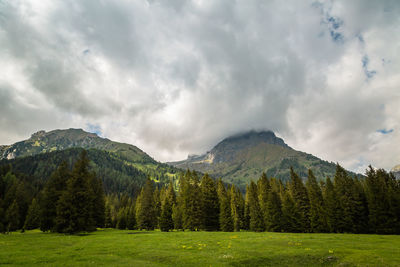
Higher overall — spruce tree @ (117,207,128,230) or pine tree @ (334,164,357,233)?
pine tree @ (334,164,357,233)

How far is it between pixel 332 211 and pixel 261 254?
47.4 m

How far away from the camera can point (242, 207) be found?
258 feet

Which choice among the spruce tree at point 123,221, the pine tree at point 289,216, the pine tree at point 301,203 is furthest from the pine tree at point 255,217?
the spruce tree at point 123,221

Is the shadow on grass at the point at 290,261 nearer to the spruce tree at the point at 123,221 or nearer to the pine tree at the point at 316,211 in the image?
the pine tree at the point at 316,211

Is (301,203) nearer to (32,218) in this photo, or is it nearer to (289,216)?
(289,216)

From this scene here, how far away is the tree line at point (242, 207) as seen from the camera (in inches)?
1919

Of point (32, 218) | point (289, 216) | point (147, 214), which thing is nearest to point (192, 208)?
point (147, 214)

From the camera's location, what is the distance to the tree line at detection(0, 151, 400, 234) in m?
48.8

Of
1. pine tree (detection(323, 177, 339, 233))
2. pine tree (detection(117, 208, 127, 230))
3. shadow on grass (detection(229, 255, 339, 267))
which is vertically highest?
pine tree (detection(323, 177, 339, 233))

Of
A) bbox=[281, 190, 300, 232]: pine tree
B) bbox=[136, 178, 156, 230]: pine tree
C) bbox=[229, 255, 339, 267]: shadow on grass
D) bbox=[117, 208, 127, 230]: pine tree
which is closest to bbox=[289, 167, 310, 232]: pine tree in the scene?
bbox=[281, 190, 300, 232]: pine tree

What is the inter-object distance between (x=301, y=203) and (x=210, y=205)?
94.0 feet

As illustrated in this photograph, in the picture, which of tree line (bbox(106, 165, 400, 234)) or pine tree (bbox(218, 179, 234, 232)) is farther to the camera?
pine tree (bbox(218, 179, 234, 232))

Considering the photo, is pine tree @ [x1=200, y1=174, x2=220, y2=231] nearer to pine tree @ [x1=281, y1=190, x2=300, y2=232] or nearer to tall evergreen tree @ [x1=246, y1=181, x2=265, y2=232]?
tall evergreen tree @ [x1=246, y1=181, x2=265, y2=232]

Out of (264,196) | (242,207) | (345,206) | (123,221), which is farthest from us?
(123,221)
